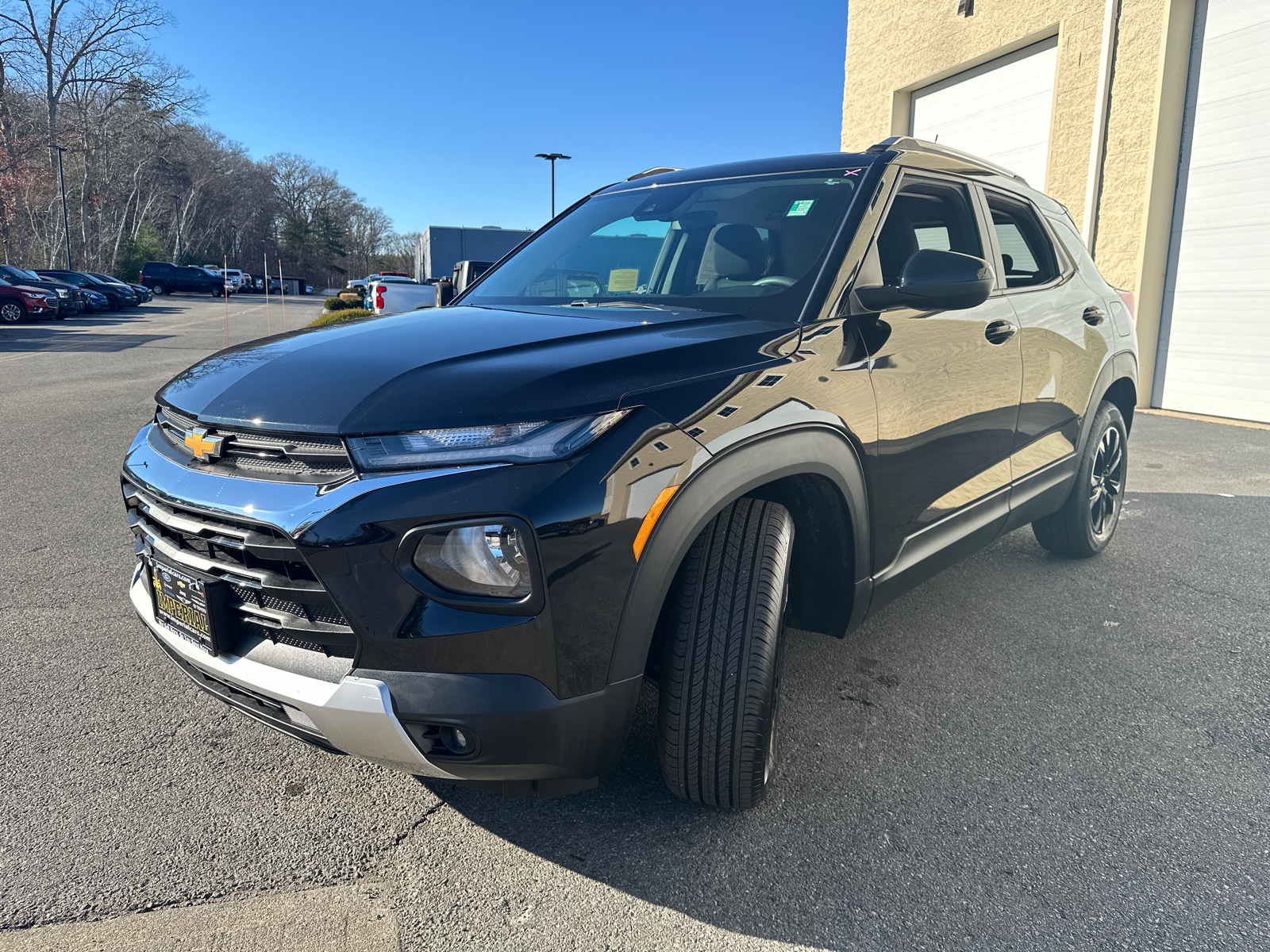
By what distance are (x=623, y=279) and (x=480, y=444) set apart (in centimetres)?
149

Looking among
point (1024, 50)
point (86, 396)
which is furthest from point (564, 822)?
point (1024, 50)

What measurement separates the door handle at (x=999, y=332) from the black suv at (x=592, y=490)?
0.07 feet

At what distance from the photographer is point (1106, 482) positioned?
14.1 ft

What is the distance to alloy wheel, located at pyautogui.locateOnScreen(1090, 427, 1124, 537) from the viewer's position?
13.6 ft

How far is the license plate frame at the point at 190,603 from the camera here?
6.20 ft

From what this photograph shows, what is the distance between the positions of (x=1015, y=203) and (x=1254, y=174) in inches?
321

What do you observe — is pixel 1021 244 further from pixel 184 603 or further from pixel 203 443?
pixel 184 603

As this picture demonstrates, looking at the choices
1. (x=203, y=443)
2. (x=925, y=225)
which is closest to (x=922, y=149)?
(x=925, y=225)

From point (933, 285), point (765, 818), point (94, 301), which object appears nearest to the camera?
point (765, 818)

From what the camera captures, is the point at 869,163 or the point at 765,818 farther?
the point at 869,163

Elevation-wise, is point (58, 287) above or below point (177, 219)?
below

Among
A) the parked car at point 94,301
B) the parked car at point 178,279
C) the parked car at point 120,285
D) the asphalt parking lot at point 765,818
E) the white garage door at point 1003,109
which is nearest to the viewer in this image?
the asphalt parking lot at point 765,818

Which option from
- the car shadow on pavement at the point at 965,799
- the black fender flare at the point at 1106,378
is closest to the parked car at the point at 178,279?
the black fender flare at the point at 1106,378

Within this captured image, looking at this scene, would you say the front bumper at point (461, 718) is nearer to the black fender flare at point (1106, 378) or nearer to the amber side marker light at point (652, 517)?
the amber side marker light at point (652, 517)
